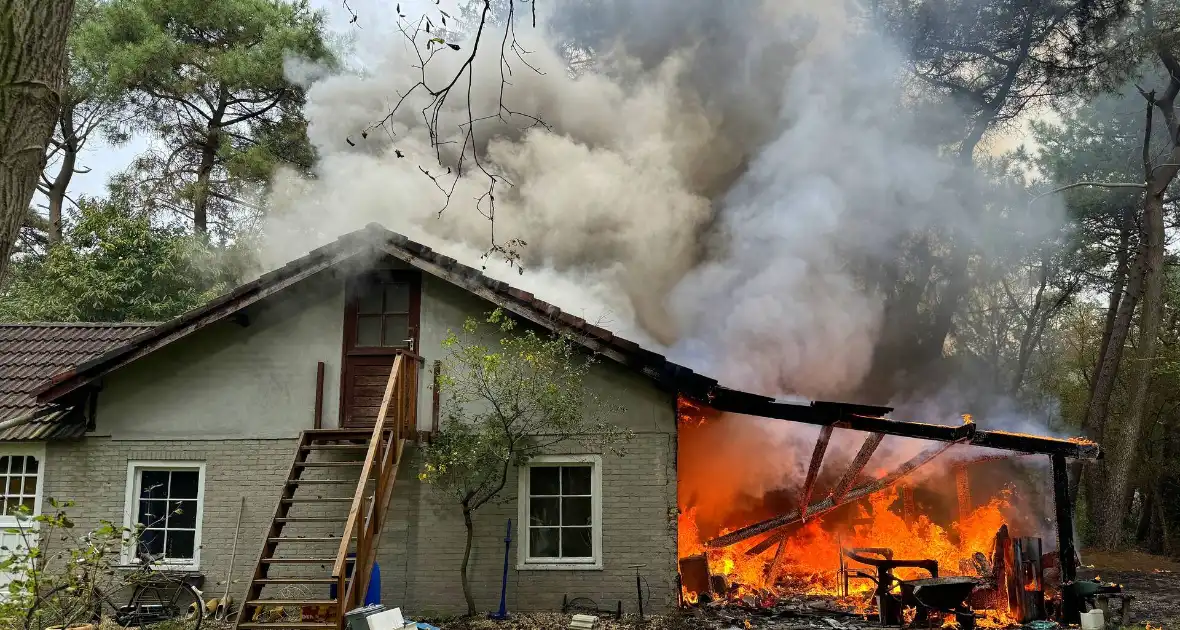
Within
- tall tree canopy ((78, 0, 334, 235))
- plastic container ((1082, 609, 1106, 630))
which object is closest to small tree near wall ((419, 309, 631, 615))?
plastic container ((1082, 609, 1106, 630))

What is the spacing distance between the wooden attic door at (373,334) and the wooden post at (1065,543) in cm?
865

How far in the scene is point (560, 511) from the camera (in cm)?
1134

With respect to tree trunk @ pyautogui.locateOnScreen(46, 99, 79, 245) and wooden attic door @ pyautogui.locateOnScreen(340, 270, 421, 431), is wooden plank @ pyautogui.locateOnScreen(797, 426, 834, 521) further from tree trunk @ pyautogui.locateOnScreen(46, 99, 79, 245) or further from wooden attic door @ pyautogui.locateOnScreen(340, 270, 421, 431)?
Answer: tree trunk @ pyautogui.locateOnScreen(46, 99, 79, 245)

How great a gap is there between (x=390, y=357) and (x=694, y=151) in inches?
467

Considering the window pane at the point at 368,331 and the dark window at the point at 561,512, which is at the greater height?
the window pane at the point at 368,331

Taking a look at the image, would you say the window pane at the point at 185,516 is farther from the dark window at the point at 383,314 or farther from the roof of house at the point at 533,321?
the dark window at the point at 383,314

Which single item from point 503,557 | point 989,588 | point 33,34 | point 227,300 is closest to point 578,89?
point 227,300

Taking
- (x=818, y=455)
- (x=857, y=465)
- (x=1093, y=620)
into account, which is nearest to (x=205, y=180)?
(x=818, y=455)

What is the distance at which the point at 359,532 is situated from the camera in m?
9.13

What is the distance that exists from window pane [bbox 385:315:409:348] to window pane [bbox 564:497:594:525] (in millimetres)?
3169

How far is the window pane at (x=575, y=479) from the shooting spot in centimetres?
1138

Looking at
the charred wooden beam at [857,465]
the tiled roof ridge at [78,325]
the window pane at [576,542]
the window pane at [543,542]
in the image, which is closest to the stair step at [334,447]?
the window pane at [543,542]

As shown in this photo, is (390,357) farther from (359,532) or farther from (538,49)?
(538,49)

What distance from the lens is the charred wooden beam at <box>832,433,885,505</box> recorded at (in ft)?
38.4
